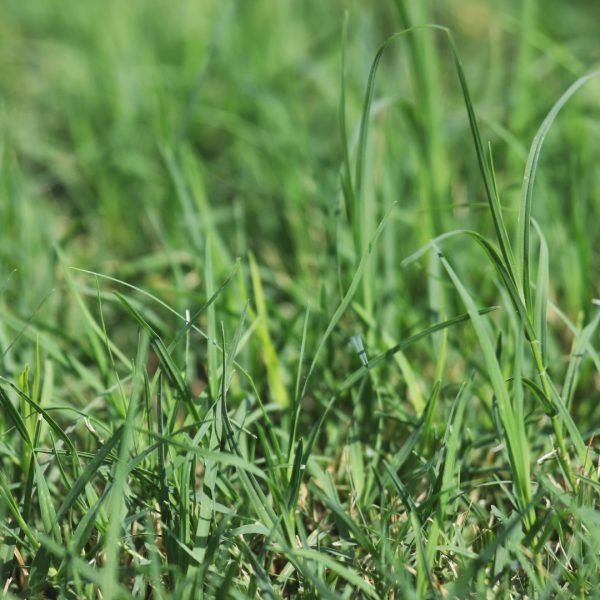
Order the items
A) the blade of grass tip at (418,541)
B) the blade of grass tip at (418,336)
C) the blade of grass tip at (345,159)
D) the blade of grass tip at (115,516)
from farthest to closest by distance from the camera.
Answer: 1. the blade of grass tip at (345,159)
2. the blade of grass tip at (418,336)
3. the blade of grass tip at (418,541)
4. the blade of grass tip at (115,516)

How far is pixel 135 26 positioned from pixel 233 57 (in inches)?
25.8

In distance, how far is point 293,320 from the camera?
4.78 feet

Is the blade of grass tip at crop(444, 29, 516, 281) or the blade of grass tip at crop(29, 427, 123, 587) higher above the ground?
the blade of grass tip at crop(444, 29, 516, 281)

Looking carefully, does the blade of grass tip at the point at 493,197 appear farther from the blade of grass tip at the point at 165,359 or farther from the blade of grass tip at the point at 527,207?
the blade of grass tip at the point at 165,359

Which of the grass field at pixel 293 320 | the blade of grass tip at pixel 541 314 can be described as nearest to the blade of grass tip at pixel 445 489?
the grass field at pixel 293 320

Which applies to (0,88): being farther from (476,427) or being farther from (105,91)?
(476,427)

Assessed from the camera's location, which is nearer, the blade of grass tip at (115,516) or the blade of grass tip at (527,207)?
the blade of grass tip at (115,516)

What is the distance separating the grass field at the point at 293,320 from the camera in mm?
1114

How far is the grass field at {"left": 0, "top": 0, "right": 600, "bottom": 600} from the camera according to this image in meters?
1.11

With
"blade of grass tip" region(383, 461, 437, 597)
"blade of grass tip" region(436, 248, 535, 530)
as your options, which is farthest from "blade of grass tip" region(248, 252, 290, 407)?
"blade of grass tip" region(436, 248, 535, 530)

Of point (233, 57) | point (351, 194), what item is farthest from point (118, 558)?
point (233, 57)

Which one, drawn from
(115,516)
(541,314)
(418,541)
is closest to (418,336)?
(541,314)

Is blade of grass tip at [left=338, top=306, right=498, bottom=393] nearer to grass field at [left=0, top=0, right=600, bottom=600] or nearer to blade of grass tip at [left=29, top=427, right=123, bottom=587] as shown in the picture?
grass field at [left=0, top=0, right=600, bottom=600]

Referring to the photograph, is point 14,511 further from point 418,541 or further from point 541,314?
point 541,314
